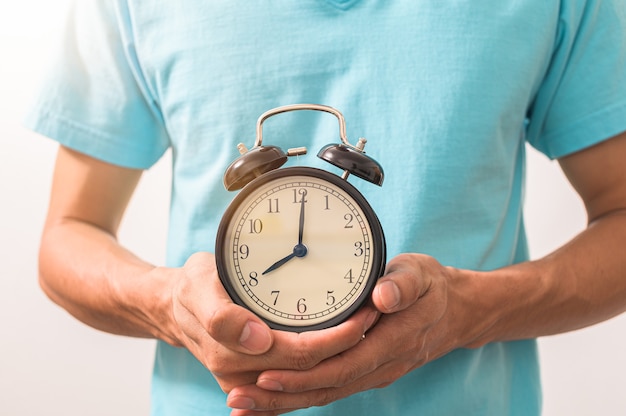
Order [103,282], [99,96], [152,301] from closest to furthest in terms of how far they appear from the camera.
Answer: [152,301] → [103,282] → [99,96]

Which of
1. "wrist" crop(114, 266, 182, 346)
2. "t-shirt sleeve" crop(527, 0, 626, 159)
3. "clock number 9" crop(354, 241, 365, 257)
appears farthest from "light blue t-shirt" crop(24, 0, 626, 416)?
"clock number 9" crop(354, 241, 365, 257)

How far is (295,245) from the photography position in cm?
102

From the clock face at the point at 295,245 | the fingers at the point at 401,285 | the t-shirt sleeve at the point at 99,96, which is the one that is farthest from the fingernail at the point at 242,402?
the t-shirt sleeve at the point at 99,96

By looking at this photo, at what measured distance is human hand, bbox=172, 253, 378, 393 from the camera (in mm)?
944

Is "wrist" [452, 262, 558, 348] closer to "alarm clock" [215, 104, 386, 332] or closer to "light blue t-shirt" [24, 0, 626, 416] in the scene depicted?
"light blue t-shirt" [24, 0, 626, 416]

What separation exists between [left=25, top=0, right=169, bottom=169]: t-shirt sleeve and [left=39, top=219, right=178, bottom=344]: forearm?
5.9 inches

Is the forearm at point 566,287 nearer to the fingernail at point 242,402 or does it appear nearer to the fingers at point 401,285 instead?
the fingers at point 401,285

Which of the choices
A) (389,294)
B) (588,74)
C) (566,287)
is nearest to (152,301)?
(389,294)

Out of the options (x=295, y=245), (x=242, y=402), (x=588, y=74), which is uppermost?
(x=588, y=74)

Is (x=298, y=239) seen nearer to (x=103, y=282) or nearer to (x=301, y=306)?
(x=301, y=306)

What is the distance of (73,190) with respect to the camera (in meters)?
1.39

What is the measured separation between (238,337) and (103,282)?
1.34 ft

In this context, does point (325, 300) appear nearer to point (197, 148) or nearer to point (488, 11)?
point (197, 148)

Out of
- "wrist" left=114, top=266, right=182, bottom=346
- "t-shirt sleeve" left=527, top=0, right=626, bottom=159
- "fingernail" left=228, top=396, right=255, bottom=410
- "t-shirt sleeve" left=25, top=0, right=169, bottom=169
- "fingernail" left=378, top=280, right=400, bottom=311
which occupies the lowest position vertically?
"fingernail" left=228, top=396, right=255, bottom=410
